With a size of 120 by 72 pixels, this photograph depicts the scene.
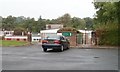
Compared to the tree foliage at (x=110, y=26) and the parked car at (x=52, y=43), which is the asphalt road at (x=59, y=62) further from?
the tree foliage at (x=110, y=26)

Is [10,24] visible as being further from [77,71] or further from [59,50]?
[77,71]

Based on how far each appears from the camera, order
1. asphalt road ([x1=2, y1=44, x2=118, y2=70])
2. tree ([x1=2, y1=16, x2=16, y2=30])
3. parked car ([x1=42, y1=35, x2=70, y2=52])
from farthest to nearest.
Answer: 1. tree ([x1=2, y1=16, x2=16, y2=30])
2. parked car ([x1=42, y1=35, x2=70, y2=52])
3. asphalt road ([x1=2, y1=44, x2=118, y2=70])

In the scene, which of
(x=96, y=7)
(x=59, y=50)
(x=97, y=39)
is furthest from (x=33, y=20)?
(x=59, y=50)

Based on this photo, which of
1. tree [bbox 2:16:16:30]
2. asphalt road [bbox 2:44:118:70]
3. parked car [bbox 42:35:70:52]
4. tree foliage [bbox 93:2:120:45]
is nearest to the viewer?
asphalt road [bbox 2:44:118:70]

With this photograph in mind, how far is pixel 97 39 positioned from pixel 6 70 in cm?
2174

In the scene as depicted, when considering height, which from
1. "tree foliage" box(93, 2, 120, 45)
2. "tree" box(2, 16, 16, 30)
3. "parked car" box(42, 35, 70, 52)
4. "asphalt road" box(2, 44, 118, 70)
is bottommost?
"asphalt road" box(2, 44, 118, 70)

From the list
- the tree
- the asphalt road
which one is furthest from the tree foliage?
the tree

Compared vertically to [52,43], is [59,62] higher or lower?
lower

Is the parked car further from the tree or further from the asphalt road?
the tree

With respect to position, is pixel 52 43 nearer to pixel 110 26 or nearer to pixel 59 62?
pixel 59 62

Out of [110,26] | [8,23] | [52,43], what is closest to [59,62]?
[52,43]

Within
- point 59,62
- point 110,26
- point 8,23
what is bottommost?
point 59,62

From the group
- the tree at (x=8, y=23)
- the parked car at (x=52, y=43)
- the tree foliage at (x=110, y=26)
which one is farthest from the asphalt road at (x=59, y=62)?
the tree at (x=8, y=23)

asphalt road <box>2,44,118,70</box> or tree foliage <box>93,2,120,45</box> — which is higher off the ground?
tree foliage <box>93,2,120,45</box>
